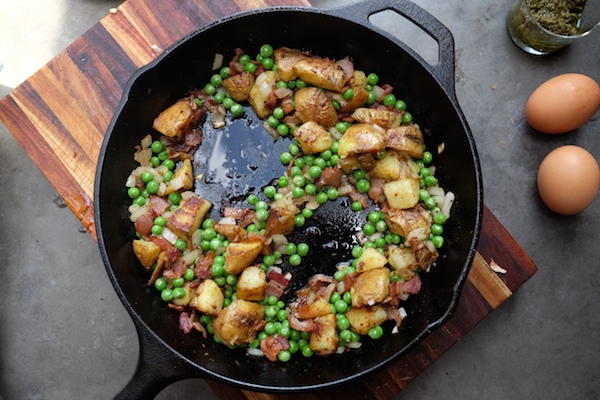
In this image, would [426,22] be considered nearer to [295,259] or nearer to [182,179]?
[295,259]

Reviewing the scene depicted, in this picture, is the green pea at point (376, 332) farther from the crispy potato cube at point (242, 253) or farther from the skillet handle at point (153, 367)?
the skillet handle at point (153, 367)

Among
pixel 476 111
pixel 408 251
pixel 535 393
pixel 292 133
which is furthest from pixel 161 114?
pixel 535 393

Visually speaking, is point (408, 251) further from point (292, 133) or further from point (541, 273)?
point (541, 273)

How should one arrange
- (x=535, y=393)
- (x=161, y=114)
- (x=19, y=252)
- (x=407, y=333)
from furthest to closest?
(x=19, y=252)
(x=535, y=393)
(x=161, y=114)
(x=407, y=333)

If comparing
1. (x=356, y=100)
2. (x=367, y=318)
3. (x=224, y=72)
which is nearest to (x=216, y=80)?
(x=224, y=72)

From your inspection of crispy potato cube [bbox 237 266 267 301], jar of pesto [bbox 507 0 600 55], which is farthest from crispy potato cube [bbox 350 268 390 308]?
jar of pesto [bbox 507 0 600 55]
